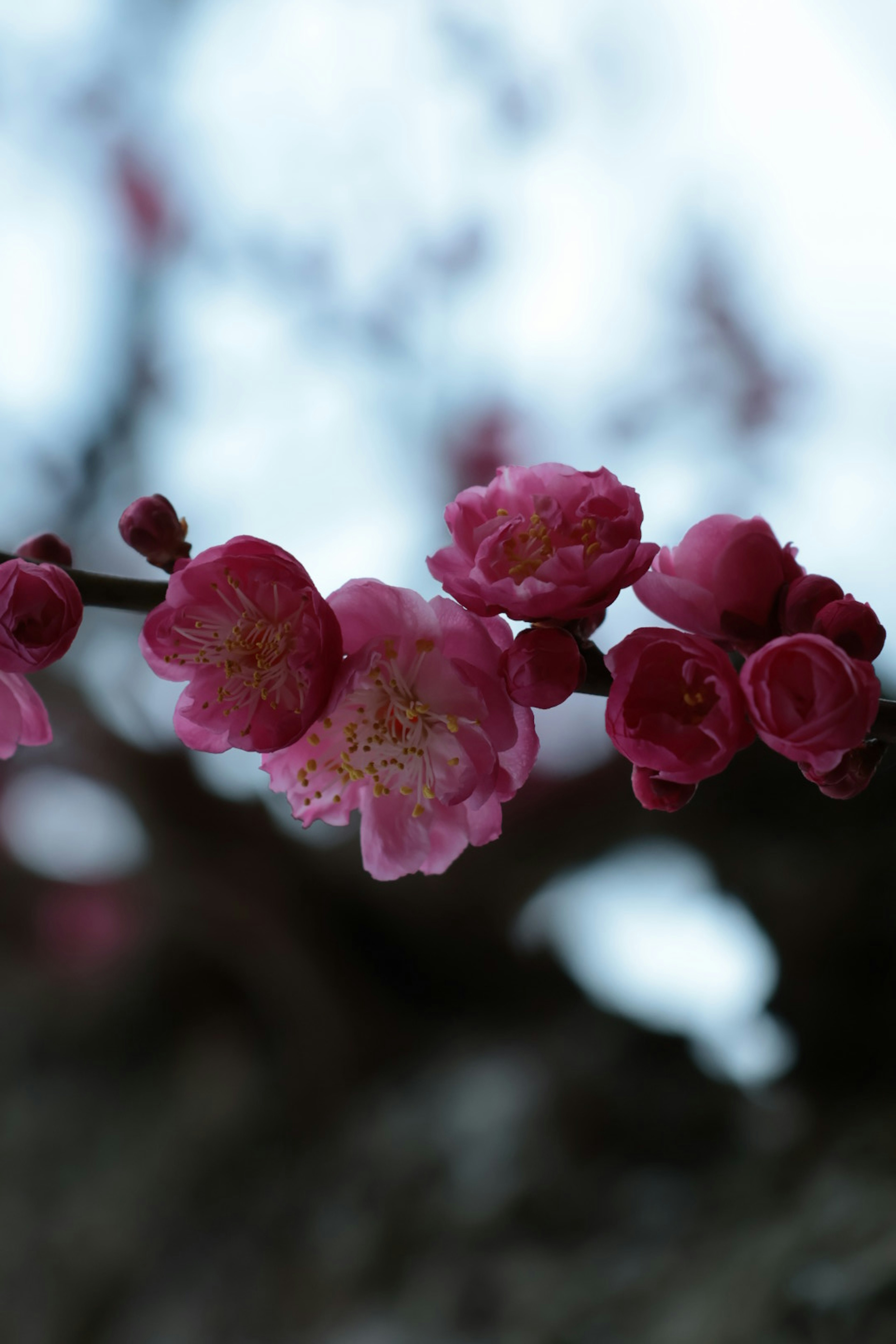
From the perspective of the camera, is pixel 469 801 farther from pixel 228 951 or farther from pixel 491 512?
pixel 228 951

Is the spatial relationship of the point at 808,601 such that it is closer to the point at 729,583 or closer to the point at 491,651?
the point at 729,583

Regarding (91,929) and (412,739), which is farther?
(91,929)

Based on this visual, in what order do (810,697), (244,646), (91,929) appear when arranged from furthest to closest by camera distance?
(91,929), (244,646), (810,697)

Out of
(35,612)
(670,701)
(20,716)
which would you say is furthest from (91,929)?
(670,701)

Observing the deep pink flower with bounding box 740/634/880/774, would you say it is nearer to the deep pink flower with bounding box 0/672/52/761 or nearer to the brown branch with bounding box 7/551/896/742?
the brown branch with bounding box 7/551/896/742

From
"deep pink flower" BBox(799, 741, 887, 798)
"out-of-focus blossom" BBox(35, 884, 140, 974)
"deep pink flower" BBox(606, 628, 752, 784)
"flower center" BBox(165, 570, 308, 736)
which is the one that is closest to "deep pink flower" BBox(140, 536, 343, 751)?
→ "flower center" BBox(165, 570, 308, 736)

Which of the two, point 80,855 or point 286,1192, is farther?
point 80,855

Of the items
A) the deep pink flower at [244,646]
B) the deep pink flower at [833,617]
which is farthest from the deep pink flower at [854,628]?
the deep pink flower at [244,646]

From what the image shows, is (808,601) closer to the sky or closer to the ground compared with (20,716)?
closer to the sky

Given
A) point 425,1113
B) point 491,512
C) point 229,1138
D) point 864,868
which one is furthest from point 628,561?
point 229,1138
